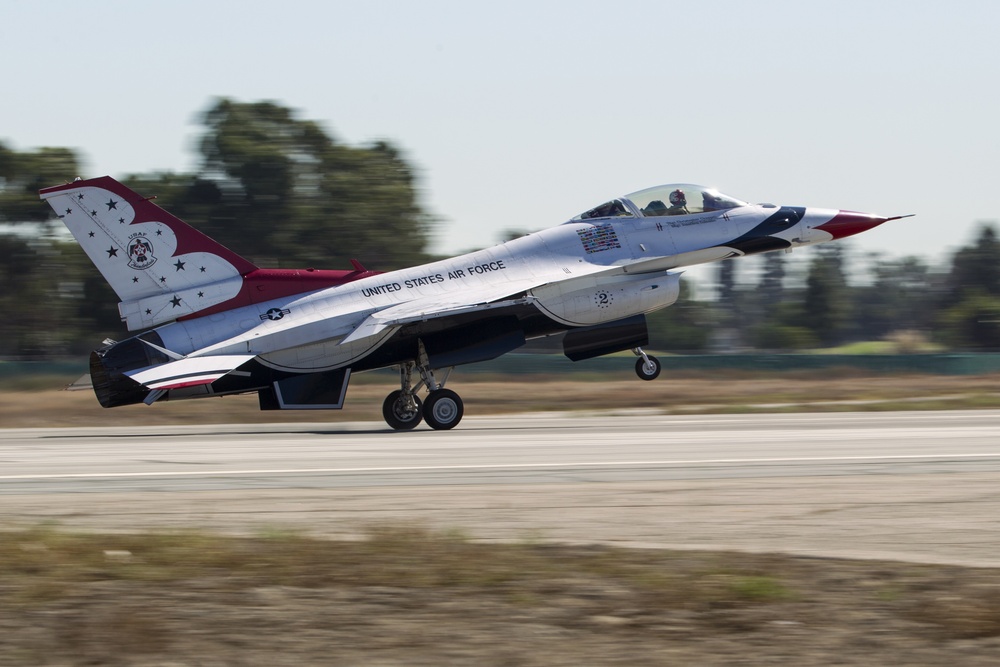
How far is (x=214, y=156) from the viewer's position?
59.0m

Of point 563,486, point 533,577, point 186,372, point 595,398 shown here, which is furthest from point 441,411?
point 533,577

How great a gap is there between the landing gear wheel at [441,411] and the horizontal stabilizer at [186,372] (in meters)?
3.73

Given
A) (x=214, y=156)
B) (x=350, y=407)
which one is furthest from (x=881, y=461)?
(x=214, y=156)

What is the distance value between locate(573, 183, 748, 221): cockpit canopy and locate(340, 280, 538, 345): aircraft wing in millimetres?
2403

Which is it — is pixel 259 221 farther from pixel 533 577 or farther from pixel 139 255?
pixel 533 577

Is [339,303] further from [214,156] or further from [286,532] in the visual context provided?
[214,156]

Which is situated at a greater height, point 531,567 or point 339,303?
point 339,303

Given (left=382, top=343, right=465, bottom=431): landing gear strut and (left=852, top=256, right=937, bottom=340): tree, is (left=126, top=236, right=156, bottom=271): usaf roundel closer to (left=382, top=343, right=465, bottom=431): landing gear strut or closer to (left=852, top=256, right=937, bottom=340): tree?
(left=382, top=343, right=465, bottom=431): landing gear strut

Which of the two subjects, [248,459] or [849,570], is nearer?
[849,570]

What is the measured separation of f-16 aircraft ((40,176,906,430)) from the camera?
66.2 feet

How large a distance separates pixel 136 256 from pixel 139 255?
0.06 meters

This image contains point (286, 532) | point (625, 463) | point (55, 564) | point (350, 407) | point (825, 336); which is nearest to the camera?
point (55, 564)

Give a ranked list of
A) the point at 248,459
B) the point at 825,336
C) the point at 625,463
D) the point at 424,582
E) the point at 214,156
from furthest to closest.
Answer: the point at 825,336 → the point at 214,156 → the point at 248,459 → the point at 625,463 → the point at 424,582

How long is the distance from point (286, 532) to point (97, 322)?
1856 inches
